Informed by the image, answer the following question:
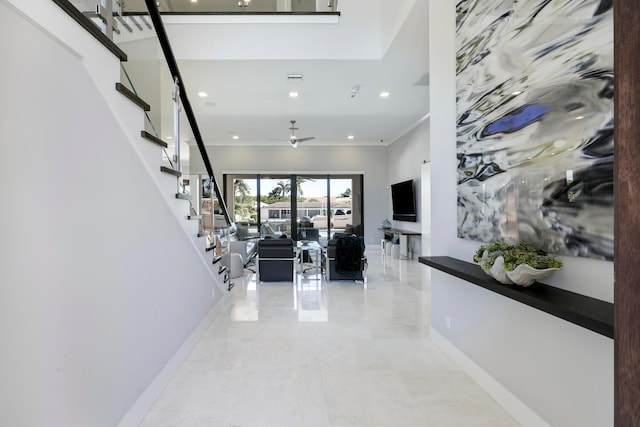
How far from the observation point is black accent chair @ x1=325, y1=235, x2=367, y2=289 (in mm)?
5840

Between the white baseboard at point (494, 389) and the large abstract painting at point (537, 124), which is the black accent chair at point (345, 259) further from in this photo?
the large abstract painting at point (537, 124)

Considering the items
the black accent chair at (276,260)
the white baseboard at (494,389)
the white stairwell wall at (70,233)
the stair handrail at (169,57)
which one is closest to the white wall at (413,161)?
the black accent chair at (276,260)

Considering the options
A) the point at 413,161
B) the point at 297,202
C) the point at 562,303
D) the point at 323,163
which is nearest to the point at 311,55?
the point at 562,303

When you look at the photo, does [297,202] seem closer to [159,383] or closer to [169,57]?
[169,57]

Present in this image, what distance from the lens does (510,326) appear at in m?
2.13

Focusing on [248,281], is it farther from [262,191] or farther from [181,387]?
[262,191]

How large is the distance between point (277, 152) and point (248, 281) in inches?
227

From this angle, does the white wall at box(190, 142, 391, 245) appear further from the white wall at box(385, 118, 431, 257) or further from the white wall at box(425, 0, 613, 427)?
the white wall at box(425, 0, 613, 427)

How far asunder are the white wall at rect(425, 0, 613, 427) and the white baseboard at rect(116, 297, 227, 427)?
246 centimetres

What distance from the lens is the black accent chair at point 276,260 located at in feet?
19.1

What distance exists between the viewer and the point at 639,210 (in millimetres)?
683

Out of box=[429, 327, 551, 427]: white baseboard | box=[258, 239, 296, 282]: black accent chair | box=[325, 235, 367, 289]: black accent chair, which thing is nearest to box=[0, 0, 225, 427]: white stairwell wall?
box=[429, 327, 551, 427]: white baseboard

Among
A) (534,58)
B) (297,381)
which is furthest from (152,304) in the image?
(534,58)

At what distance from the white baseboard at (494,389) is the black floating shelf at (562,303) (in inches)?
31.4
